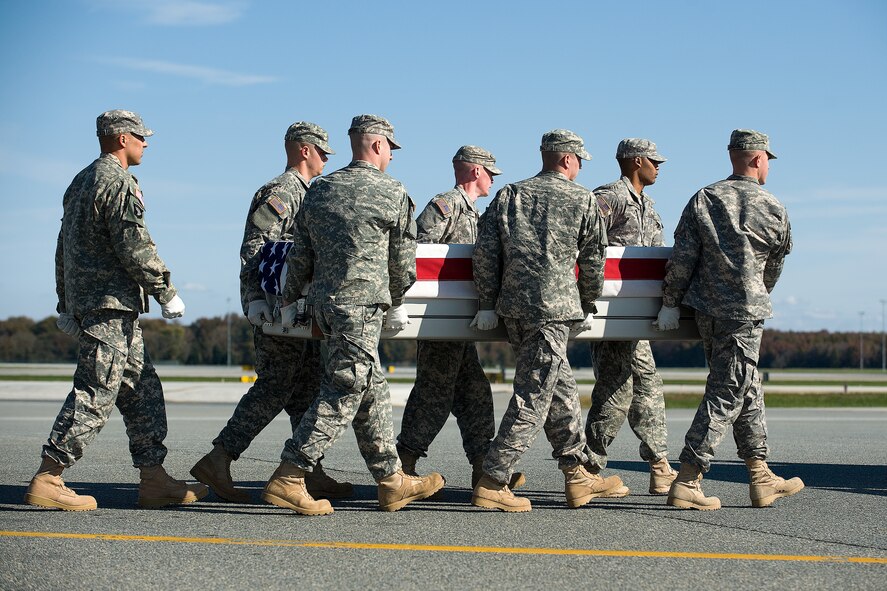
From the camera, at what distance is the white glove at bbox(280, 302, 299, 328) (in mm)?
5781

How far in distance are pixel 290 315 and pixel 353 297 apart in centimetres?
45

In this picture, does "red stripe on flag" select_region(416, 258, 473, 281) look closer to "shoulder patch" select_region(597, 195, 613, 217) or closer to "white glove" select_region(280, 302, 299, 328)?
"white glove" select_region(280, 302, 299, 328)

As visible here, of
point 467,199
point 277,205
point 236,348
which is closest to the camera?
point 277,205

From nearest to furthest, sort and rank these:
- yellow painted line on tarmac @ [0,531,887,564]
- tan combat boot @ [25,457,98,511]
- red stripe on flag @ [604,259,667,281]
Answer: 1. yellow painted line on tarmac @ [0,531,887,564]
2. tan combat boot @ [25,457,98,511]
3. red stripe on flag @ [604,259,667,281]

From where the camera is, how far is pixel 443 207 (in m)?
6.83

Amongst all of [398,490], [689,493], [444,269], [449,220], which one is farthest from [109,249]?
[689,493]

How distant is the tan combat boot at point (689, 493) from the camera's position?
5.94 meters

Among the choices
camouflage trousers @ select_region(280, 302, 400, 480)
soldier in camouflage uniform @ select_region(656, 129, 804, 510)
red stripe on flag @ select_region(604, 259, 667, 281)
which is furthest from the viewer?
red stripe on flag @ select_region(604, 259, 667, 281)

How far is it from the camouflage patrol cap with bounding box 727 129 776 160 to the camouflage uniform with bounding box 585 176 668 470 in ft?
2.51

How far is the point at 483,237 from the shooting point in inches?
237

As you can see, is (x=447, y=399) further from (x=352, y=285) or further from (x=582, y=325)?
(x=352, y=285)

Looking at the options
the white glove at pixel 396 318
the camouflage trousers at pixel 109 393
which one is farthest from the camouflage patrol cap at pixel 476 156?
the camouflage trousers at pixel 109 393

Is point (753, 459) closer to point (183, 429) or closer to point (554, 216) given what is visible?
point (554, 216)

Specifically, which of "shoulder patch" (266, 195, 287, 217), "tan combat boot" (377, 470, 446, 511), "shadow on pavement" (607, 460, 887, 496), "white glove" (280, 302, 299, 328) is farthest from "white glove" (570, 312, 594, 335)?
"shadow on pavement" (607, 460, 887, 496)
